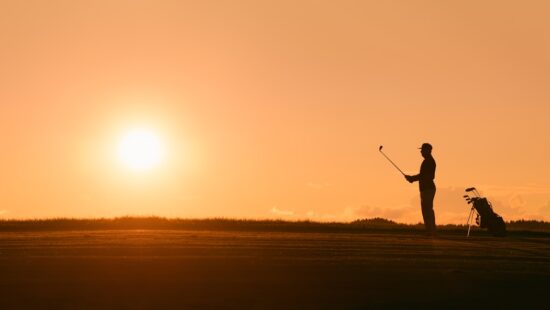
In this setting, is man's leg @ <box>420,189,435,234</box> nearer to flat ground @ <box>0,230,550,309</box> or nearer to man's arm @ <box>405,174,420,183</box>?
man's arm @ <box>405,174,420,183</box>

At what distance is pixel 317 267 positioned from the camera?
14312 mm

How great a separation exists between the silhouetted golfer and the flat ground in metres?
5.44

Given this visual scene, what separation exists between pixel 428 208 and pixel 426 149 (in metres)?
1.76

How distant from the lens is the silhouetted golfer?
2512cm

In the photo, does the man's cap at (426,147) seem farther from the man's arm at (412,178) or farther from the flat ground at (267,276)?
the flat ground at (267,276)

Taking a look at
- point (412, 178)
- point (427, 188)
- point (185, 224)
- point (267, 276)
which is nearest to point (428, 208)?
point (427, 188)

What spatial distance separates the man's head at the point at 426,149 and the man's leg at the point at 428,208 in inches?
43.4

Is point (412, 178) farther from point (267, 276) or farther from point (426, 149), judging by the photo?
point (267, 276)

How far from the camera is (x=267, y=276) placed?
42.5 feet

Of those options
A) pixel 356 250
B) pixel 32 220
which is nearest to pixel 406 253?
→ pixel 356 250

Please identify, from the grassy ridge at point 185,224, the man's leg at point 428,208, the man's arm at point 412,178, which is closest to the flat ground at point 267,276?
the man's leg at point 428,208

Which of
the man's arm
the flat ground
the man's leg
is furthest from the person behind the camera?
the man's arm

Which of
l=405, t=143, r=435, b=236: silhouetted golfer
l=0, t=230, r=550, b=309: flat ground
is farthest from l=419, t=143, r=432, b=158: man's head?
l=0, t=230, r=550, b=309: flat ground

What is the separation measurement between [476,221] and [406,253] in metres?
10.3
